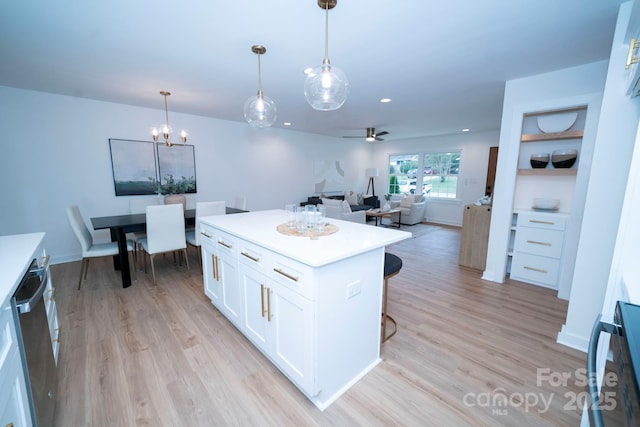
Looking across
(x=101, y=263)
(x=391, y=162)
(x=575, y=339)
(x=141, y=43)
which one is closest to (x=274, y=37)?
(x=141, y=43)

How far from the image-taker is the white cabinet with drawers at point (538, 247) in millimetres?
2883

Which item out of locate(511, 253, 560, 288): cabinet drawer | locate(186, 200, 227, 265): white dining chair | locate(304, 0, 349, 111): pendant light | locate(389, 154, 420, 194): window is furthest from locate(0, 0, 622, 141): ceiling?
locate(389, 154, 420, 194): window

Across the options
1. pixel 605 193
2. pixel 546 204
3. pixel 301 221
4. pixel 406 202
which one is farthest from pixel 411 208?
pixel 301 221

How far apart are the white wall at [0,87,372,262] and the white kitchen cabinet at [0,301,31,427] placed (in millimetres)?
3838

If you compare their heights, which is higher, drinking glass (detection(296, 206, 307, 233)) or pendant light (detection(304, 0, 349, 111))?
pendant light (detection(304, 0, 349, 111))

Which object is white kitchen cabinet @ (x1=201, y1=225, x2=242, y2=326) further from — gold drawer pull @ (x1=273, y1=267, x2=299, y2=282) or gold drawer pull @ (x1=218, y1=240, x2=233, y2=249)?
gold drawer pull @ (x1=273, y1=267, x2=299, y2=282)

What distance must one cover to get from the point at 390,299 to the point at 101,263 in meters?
4.33

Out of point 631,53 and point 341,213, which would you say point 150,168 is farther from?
point 631,53

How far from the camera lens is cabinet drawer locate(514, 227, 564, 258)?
114 inches

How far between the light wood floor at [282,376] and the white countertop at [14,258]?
920 mm

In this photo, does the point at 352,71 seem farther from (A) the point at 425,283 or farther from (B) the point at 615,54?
(A) the point at 425,283

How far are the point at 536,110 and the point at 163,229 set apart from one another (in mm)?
4587

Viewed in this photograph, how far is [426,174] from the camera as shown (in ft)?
24.8

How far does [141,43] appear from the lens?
83.3 inches
